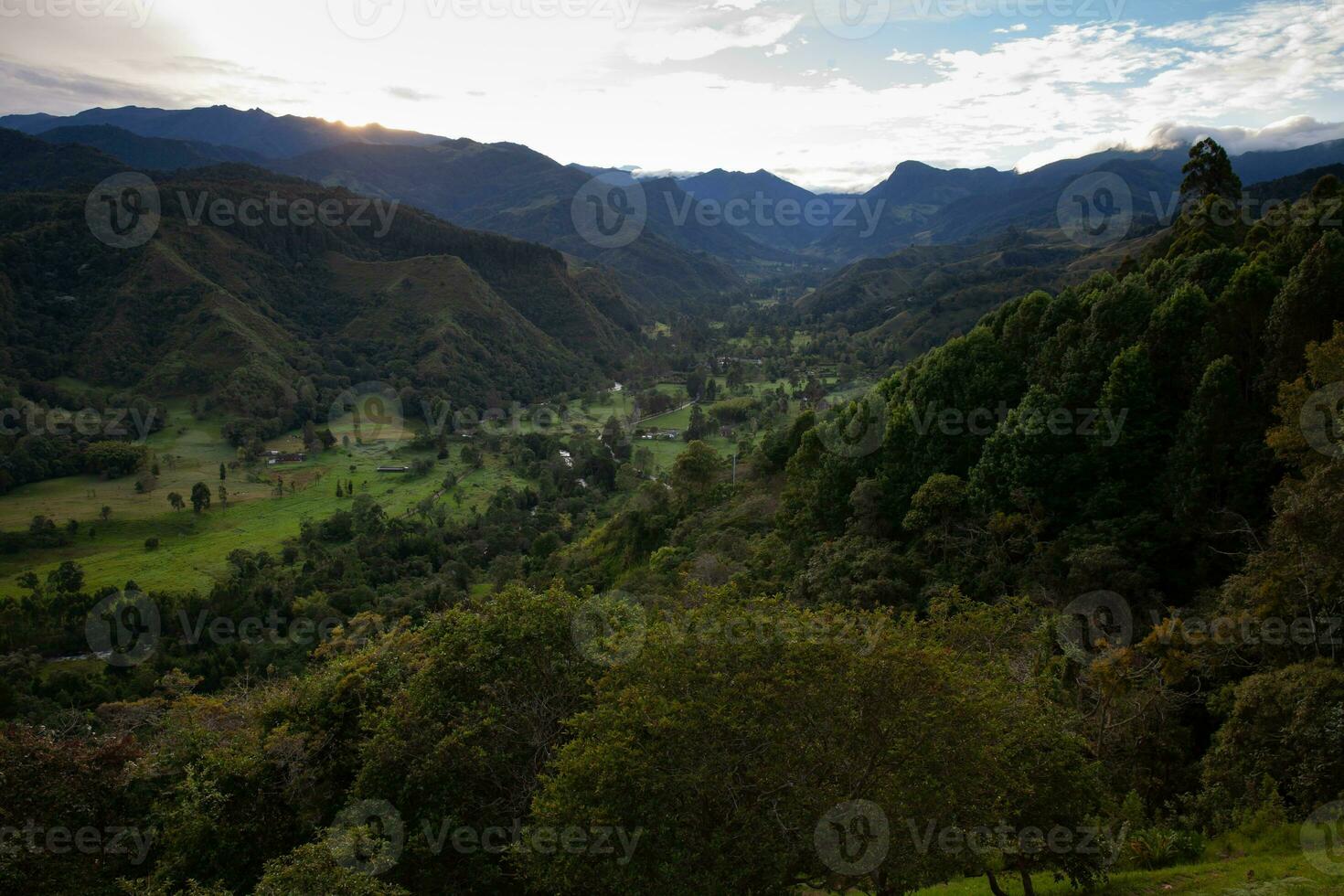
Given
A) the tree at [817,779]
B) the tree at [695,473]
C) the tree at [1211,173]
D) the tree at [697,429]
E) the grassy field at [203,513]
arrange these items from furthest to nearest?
the tree at [697,429]
the grassy field at [203,513]
the tree at [695,473]
the tree at [1211,173]
the tree at [817,779]

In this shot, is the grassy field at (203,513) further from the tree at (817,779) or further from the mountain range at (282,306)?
the tree at (817,779)

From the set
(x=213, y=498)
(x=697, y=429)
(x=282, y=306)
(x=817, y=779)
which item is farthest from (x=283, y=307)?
(x=817, y=779)

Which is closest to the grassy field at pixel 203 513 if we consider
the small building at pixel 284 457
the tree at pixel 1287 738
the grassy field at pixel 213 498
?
the grassy field at pixel 213 498

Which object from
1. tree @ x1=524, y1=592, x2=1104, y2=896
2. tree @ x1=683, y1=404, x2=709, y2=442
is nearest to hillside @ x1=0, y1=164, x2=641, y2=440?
tree @ x1=683, y1=404, x2=709, y2=442

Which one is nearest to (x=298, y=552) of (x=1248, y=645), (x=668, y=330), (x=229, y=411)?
(x=229, y=411)

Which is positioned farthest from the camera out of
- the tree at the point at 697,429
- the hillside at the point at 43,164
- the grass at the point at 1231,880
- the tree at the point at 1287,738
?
the hillside at the point at 43,164

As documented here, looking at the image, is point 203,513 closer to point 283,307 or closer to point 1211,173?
point 283,307

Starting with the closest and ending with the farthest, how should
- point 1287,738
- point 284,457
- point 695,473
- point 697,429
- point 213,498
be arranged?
1. point 1287,738
2. point 695,473
3. point 213,498
4. point 284,457
5. point 697,429

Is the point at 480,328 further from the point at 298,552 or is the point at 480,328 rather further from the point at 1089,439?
the point at 1089,439
